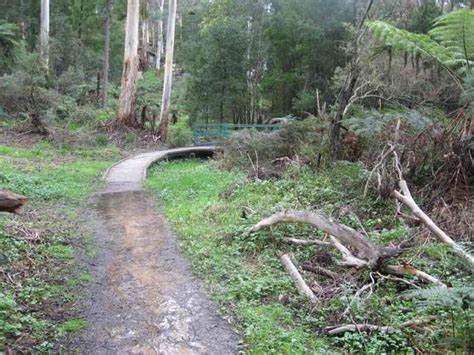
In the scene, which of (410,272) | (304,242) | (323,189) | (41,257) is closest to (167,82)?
(323,189)

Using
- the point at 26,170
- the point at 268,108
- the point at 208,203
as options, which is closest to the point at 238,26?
the point at 268,108

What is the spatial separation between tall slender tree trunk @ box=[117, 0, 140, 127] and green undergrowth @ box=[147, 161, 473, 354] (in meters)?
11.9

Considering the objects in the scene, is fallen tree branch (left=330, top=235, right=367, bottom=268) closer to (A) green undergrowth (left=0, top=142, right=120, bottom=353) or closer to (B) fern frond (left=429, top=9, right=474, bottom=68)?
(A) green undergrowth (left=0, top=142, right=120, bottom=353)

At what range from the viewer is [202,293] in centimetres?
543

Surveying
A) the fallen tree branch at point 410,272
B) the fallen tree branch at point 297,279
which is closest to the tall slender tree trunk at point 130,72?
the fallen tree branch at point 297,279

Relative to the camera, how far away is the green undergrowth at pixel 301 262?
418cm

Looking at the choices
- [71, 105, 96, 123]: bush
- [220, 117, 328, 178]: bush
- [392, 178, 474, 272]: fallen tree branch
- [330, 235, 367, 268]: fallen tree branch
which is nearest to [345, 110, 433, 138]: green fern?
[220, 117, 328, 178]: bush

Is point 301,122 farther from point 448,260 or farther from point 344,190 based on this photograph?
point 448,260

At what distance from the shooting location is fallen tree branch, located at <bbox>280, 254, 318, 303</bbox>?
16.5ft

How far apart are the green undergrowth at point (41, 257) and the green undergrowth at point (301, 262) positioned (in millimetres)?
1647

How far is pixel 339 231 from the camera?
5875 millimetres

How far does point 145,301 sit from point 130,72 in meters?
17.4

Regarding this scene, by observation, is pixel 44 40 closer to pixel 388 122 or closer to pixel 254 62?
pixel 254 62

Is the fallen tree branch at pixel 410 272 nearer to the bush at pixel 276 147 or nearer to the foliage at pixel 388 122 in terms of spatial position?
the foliage at pixel 388 122
